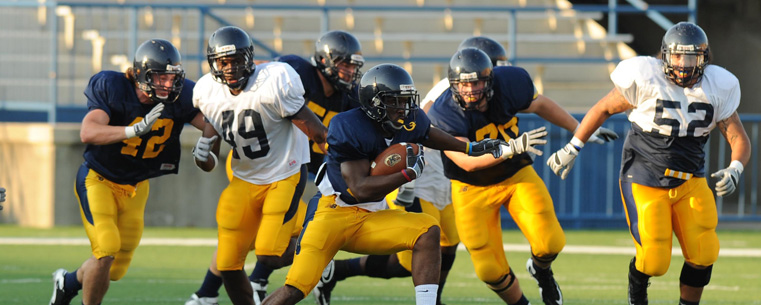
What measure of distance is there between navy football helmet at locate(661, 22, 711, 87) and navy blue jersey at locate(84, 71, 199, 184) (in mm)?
2623

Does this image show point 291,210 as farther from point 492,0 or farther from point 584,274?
point 492,0

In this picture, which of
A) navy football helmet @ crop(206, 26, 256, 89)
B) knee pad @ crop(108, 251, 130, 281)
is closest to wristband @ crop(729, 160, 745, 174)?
navy football helmet @ crop(206, 26, 256, 89)

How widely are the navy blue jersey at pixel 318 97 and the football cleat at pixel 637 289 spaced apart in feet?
6.53

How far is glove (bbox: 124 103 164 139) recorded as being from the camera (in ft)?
18.1

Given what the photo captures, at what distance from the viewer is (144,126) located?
5.52 m

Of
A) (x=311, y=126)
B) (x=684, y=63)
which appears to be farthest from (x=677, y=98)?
(x=311, y=126)

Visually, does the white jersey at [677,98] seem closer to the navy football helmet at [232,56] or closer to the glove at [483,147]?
the glove at [483,147]

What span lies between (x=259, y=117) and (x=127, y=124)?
2.63 feet

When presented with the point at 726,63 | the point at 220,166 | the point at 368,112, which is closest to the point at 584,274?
the point at 368,112

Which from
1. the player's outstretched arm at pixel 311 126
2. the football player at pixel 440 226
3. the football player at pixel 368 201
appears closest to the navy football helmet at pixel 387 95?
the football player at pixel 368 201

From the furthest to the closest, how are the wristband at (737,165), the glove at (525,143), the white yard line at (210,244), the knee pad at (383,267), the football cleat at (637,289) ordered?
the white yard line at (210,244)
the knee pad at (383,267)
the football cleat at (637,289)
the wristband at (737,165)
the glove at (525,143)

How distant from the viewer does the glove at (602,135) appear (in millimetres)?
5848

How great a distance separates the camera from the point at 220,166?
37.6ft

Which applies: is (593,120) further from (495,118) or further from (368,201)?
(368,201)
